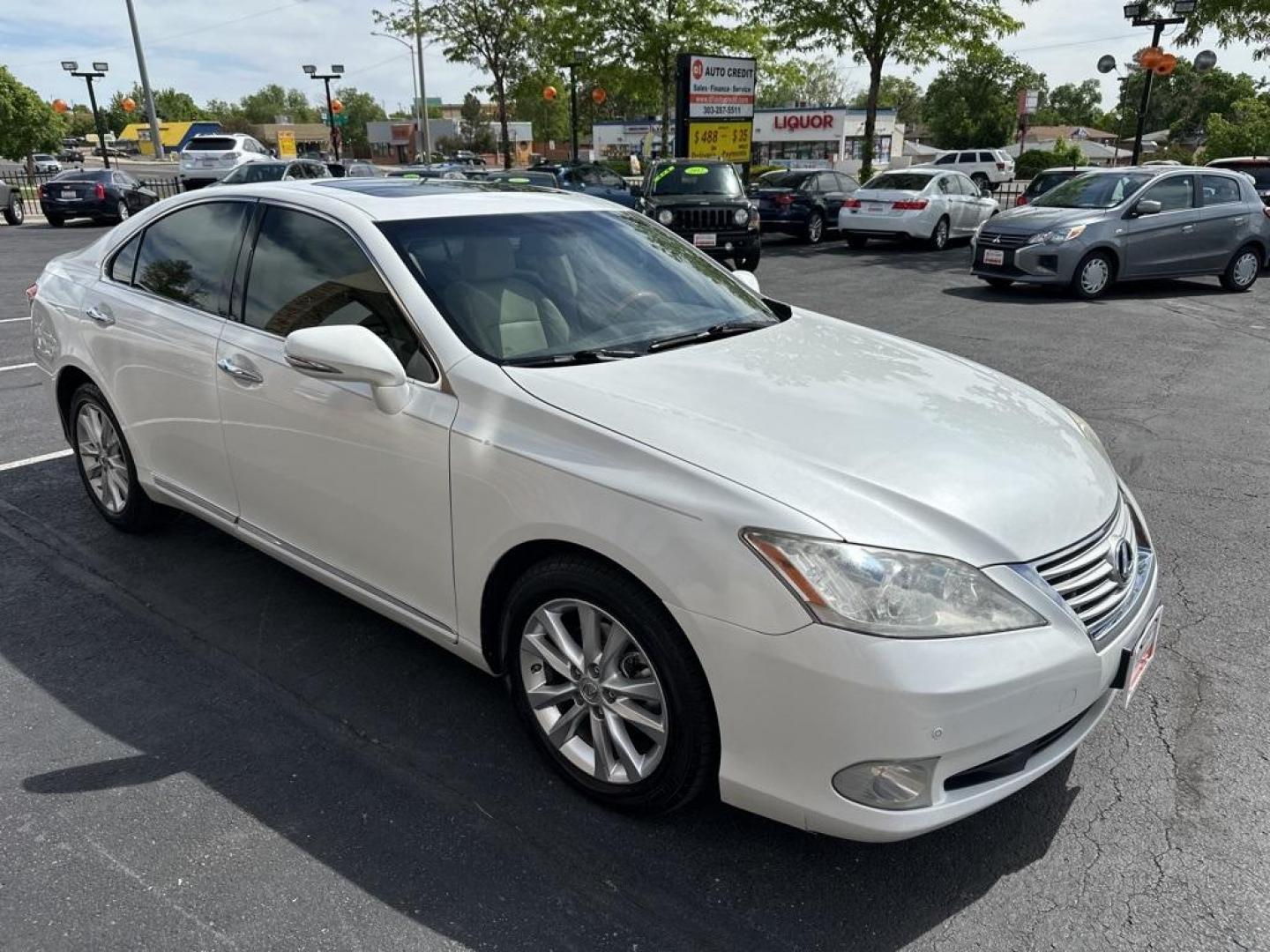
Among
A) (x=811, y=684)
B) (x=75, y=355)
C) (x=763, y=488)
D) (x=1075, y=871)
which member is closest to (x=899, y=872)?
(x=1075, y=871)

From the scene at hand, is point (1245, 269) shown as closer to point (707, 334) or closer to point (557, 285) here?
point (707, 334)

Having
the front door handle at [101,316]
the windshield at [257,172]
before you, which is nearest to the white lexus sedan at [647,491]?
the front door handle at [101,316]

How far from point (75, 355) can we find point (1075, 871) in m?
4.46

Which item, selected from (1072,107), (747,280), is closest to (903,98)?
(1072,107)

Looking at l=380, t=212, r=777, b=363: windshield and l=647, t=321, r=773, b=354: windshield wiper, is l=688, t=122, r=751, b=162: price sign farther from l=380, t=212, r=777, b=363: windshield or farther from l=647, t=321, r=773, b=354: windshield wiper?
l=647, t=321, r=773, b=354: windshield wiper

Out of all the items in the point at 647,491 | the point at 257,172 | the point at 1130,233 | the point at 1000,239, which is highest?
the point at 257,172

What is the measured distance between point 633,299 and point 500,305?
0.56 metres

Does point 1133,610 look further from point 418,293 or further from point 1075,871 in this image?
point 418,293

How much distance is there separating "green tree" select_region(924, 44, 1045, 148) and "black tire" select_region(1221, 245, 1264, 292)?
211ft

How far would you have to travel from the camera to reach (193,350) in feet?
11.7

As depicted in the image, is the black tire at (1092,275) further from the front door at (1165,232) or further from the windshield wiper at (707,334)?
the windshield wiper at (707,334)

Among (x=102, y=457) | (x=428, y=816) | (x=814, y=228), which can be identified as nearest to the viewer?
(x=428, y=816)

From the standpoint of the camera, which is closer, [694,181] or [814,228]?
[694,181]

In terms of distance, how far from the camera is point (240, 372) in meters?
3.34
